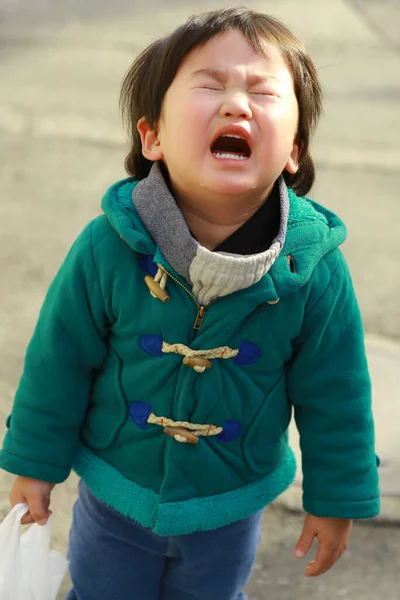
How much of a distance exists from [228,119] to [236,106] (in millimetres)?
29

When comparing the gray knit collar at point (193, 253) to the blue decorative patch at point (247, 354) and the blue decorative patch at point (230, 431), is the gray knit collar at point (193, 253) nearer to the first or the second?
the blue decorative patch at point (247, 354)

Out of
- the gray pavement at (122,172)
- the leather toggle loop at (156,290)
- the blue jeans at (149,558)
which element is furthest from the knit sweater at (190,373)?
the gray pavement at (122,172)

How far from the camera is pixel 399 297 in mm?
4113

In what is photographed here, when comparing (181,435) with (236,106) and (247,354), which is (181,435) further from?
(236,106)

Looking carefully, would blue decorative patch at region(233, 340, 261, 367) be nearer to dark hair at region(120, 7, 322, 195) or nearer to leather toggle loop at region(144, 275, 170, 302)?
leather toggle loop at region(144, 275, 170, 302)

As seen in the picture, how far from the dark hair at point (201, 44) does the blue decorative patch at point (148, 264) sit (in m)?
0.28

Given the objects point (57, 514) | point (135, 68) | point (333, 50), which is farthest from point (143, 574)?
point (333, 50)

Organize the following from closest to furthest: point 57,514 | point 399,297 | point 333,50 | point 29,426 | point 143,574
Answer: point 29,426 → point 143,574 → point 57,514 → point 399,297 → point 333,50

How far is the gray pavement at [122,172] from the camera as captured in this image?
2.87 metres

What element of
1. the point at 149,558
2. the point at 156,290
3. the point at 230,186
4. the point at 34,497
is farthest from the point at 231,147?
the point at 149,558

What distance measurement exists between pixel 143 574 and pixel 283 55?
1.23 metres

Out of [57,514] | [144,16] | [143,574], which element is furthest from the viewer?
[144,16]

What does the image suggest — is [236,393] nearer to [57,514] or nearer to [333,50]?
[57,514]

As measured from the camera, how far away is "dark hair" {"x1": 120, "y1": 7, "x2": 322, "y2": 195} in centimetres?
188
